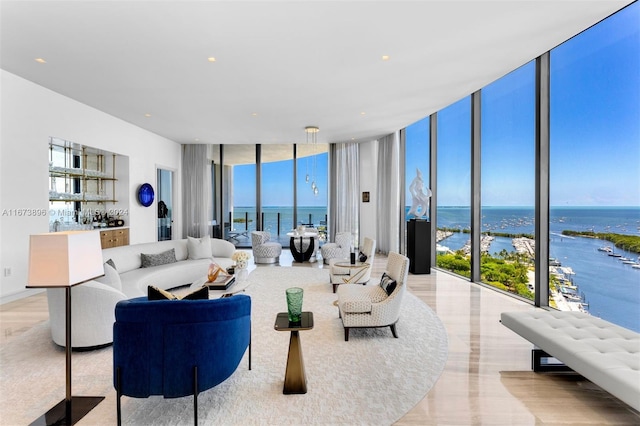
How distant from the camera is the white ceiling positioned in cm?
298

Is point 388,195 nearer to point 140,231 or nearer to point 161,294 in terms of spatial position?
point 140,231

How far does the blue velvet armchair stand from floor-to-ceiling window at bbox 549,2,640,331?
4.14 meters

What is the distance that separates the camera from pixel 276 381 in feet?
8.24

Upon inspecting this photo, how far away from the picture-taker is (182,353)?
1.94 metres

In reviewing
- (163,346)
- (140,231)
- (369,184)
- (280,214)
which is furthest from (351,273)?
(280,214)

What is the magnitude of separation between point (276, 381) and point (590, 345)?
7.63 feet

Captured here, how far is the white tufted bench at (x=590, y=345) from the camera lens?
1.90 m

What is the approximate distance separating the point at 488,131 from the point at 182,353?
5447mm

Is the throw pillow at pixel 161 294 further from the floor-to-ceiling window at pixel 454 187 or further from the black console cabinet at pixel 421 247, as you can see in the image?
the floor-to-ceiling window at pixel 454 187

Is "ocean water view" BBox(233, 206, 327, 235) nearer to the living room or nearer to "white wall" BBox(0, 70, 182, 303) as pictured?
the living room

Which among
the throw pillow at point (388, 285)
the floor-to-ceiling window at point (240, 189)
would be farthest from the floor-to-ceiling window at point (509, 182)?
the floor-to-ceiling window at point (240, 189)

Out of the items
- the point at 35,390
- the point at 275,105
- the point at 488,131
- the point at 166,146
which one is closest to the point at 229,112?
the point at 275,105

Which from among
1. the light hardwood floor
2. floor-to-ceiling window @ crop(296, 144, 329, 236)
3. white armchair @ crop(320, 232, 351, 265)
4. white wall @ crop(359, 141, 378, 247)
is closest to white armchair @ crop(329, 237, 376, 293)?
the light hardwood floor

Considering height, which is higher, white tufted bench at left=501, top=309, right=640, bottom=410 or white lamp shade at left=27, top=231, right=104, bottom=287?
white lamp shade at left=27, top=231, right=104, bottom=287
